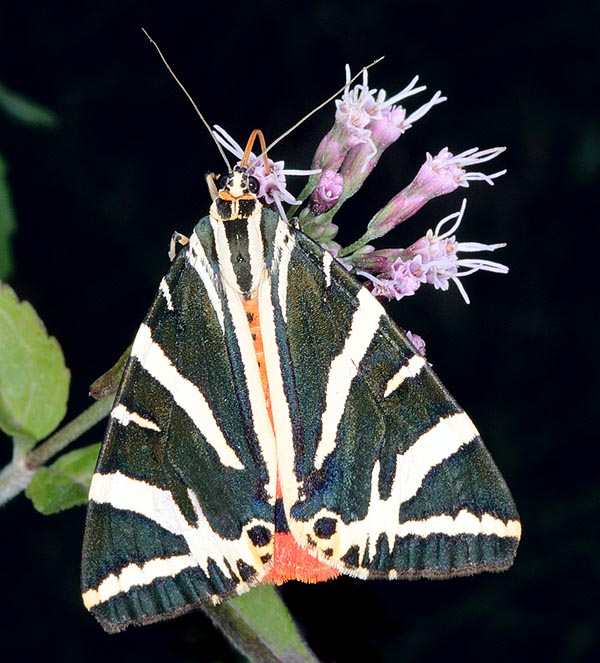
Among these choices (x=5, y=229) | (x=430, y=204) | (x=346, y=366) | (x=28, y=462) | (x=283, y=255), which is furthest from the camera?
(x=430, y=204)

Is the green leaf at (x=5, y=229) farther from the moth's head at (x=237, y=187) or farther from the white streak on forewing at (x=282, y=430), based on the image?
the white streak on forewing at (x=282, y=430)

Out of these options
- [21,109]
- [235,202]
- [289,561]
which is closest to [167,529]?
[289,561]

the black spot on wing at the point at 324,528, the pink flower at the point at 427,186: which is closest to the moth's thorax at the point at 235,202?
the pink flower at the point at 427,186

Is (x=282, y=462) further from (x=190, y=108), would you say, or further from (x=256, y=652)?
(x=190, y=108)

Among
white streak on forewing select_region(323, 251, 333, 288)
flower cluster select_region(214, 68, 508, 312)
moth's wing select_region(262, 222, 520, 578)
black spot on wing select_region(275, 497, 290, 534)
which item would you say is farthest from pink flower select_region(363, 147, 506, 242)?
black spot on wing select_region(275, 497, 290, 534)

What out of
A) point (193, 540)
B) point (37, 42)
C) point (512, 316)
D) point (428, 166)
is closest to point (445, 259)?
point (428, 166)

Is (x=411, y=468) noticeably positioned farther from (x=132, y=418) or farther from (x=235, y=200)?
(x=235, y=200)
